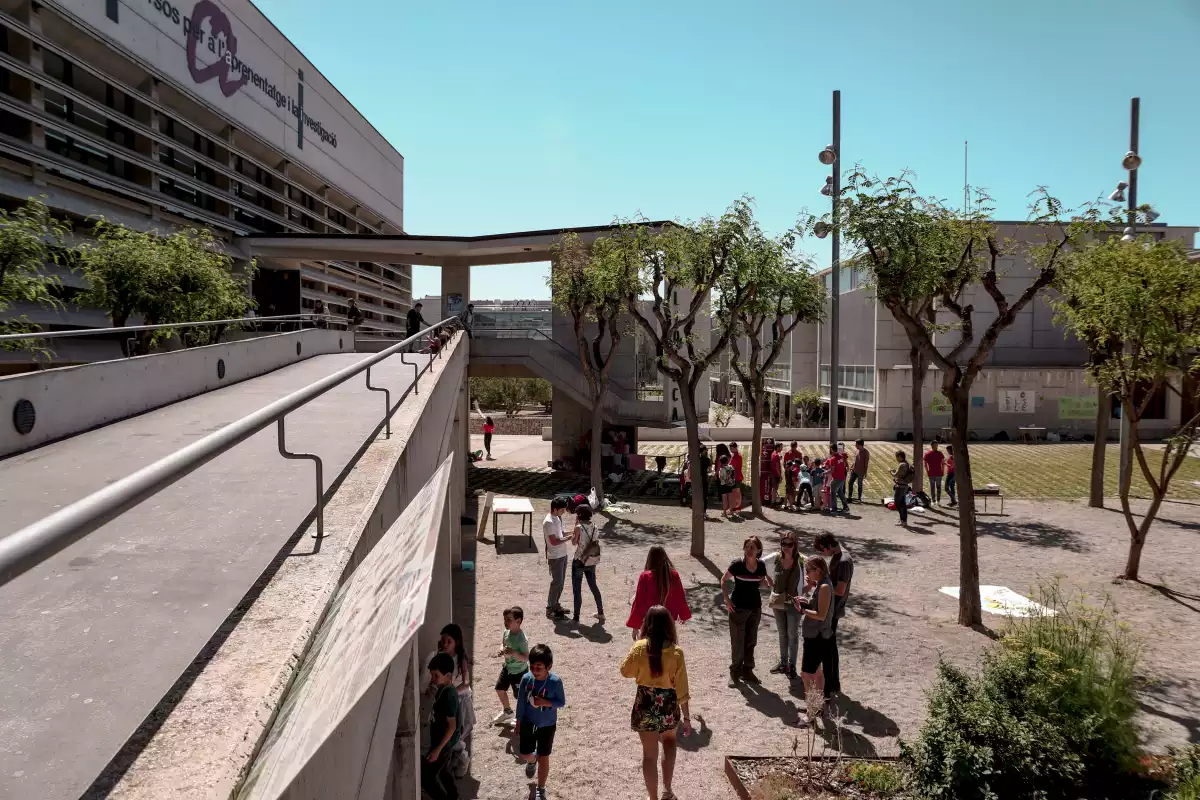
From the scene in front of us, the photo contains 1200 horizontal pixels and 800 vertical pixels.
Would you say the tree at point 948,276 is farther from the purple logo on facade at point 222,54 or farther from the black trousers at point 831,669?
the purple logo on facade at point 222,54

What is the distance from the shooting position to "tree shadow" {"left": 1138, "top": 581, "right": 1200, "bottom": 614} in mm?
11477

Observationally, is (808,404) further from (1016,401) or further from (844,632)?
(844,632)

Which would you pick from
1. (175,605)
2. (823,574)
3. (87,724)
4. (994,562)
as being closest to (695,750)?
(823,574)

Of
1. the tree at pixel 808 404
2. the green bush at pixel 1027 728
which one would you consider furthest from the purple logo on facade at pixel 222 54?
the tree at pixel 808 404

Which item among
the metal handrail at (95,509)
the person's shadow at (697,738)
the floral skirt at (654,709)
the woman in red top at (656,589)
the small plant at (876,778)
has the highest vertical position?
the metal handrail at (95,509)

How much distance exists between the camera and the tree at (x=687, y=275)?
15703 millimetres

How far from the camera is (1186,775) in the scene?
17.5ft

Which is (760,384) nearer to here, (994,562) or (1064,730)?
(994,562)

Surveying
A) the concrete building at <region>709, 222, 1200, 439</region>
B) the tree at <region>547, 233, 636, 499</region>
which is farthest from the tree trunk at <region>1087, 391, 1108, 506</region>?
the concrete building at <region>709, 222, 1200, 439</region>

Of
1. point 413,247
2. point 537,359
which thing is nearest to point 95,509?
point 537,359

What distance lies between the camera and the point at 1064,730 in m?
5.81

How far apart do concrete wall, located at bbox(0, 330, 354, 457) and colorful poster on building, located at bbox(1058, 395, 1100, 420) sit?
36119 mm

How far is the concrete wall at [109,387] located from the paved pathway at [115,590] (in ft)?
1.23

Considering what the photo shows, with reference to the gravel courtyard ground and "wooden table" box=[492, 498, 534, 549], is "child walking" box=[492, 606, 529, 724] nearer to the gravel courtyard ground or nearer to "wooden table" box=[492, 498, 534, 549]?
the gravel courtyard ground
